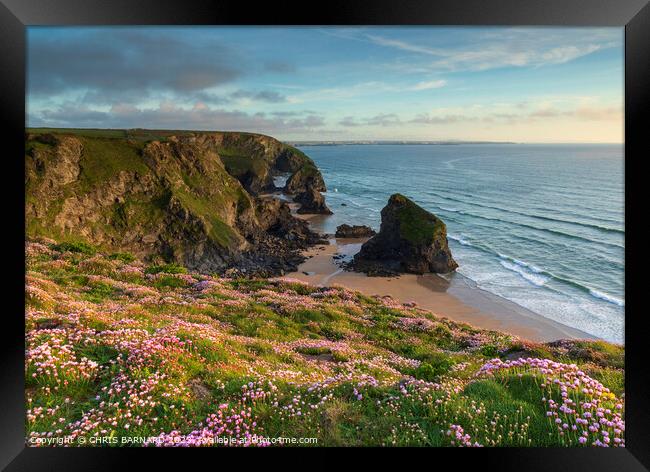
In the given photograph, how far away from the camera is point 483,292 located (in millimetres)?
37406

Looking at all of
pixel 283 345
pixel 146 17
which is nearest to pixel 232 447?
pixel 283 345

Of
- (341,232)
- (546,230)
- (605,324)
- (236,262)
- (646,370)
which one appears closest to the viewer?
(646,370)

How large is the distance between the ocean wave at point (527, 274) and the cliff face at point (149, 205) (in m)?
24.0

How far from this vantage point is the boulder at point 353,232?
2375 inches

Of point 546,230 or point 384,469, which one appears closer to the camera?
point 384,469

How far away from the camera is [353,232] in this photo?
60438 millimetres

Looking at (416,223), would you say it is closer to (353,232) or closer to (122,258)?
(353,232)

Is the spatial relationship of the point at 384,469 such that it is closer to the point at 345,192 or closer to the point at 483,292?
the point at 483,292

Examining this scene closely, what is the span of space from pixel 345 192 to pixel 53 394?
90.2 meters

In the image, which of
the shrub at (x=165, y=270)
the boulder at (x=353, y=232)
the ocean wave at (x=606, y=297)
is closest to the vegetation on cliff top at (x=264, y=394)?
the shrub at (x=165, y=270)

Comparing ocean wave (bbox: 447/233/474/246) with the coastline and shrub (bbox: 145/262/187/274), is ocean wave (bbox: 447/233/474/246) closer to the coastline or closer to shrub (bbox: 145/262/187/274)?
the coastline

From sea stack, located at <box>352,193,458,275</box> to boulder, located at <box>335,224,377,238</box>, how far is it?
1013 centimetres

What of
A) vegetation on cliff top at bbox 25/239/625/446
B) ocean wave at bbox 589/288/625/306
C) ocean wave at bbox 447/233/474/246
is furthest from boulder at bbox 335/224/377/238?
vegetation on cliff top at bbox 25/239/625/446

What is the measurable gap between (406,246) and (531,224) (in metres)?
21.8
